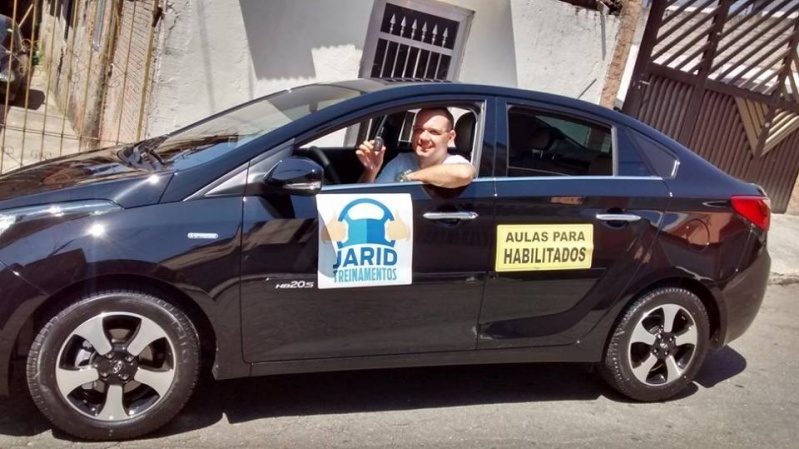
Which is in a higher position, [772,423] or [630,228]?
[630,228]

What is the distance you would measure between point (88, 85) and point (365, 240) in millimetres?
6325

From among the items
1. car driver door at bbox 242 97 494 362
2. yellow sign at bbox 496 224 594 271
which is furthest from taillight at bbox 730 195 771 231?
car driver door at bbox 242 97 494 362

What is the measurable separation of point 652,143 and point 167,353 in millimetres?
2769

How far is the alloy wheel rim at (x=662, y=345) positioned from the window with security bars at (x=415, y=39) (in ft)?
14.1

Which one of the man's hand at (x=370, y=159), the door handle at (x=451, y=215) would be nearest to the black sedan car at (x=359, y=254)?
the door handle at (x=451, y=215)

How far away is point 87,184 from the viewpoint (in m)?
3.75

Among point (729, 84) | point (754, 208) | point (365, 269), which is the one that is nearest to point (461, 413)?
point (365, 269)

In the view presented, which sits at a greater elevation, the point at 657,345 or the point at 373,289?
the point at 373,289

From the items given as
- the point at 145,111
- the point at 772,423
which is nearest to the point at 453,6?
the point at 145,111

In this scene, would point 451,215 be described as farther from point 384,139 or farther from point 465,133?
point 384,139

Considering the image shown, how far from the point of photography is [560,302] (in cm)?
446

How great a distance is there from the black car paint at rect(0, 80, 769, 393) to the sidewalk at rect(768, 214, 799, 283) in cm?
344

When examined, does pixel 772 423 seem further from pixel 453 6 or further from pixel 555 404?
pixel 453 6

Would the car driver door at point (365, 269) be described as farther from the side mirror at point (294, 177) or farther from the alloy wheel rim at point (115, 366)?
the alloy wheel rim at point (115, 366)
